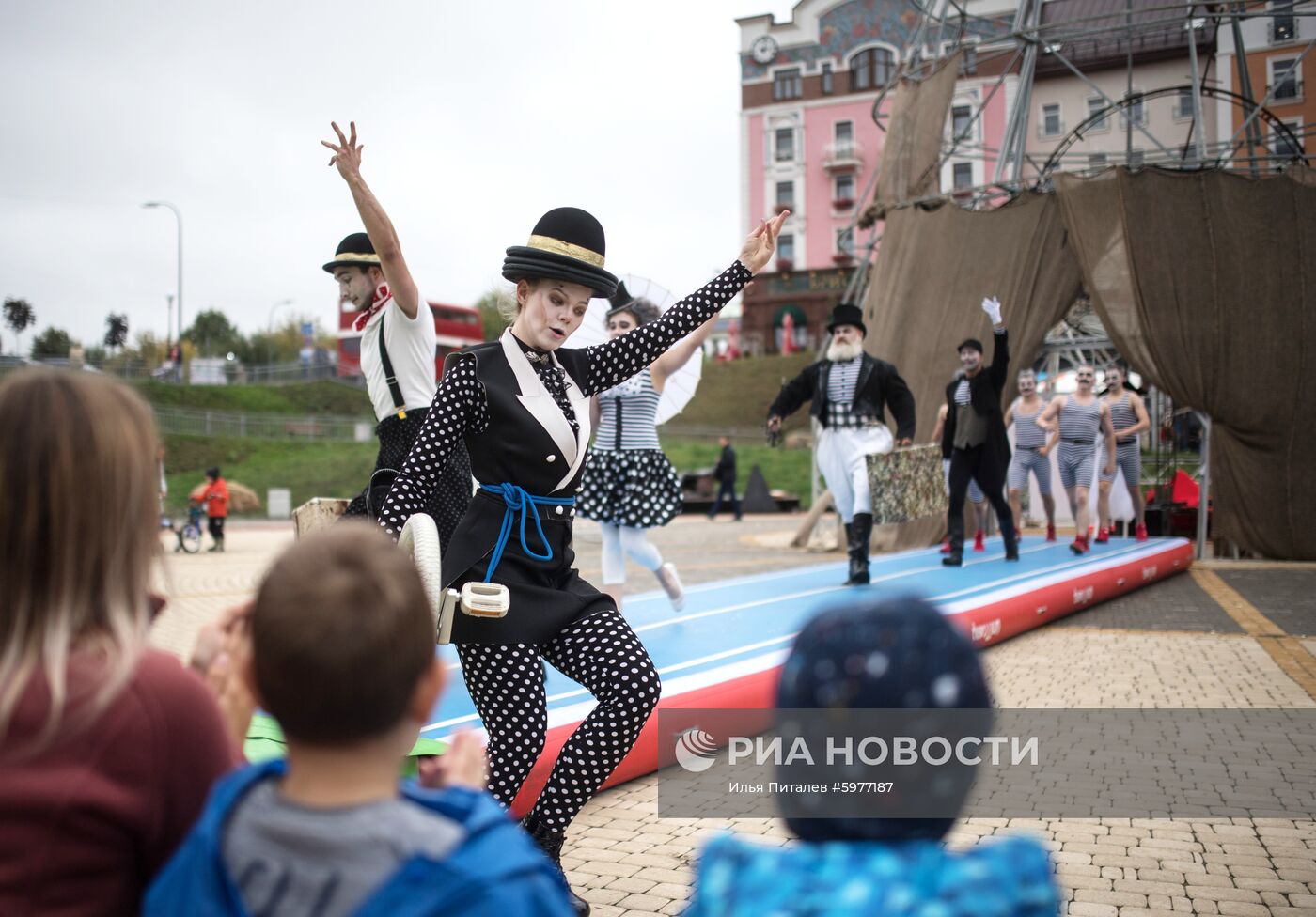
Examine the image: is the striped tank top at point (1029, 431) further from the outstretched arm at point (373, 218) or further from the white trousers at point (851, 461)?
the outstretched arm at point (373, 218)

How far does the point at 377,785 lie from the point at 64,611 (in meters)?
0.46

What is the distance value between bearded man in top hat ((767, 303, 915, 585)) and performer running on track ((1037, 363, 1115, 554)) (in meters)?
3.89

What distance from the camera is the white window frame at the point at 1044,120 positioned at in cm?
4831

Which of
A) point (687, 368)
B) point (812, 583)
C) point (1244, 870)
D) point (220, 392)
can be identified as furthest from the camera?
point (220, 392)

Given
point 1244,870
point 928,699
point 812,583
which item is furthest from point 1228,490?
point 928,699

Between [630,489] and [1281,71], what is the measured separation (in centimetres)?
2041

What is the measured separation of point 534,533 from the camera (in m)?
3.39

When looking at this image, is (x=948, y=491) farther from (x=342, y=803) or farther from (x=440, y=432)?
(x=342, y=803)

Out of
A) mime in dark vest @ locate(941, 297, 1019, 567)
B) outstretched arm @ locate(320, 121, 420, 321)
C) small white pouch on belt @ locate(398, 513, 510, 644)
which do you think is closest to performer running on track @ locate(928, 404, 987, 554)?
mime in dark vest @ locate(941, 297, 1019, 567)

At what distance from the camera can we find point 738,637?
6637mm

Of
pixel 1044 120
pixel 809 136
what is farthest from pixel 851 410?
pixel 809 136

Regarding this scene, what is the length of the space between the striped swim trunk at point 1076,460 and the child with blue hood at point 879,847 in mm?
11720

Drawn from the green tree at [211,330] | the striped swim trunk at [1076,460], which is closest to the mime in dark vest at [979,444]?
the striped swim trunk at [1076,460]

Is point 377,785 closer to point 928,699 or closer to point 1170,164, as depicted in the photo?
point 928,699
